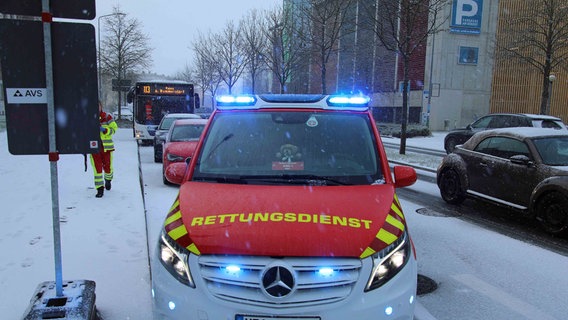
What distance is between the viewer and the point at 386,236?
9.35 ft

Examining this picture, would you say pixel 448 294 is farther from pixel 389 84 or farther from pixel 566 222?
pixel 389 84

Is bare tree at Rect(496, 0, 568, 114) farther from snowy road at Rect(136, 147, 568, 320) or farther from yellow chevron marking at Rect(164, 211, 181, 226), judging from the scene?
yellow chevron marking at Rect(164, 211, 181, 226)

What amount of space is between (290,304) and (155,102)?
798 inches

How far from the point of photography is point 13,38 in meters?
3.41

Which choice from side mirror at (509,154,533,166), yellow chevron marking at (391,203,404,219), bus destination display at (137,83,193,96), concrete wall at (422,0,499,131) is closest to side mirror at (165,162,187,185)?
yellow chevron marking at (391,203,404,219)

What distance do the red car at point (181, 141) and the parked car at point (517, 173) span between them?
5695 millimetres

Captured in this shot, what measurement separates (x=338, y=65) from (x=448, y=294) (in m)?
50.9

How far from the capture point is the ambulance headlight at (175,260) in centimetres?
271

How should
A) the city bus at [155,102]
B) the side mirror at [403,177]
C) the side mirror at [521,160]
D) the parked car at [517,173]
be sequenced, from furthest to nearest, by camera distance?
the city bus at [155,102], the side mirror at [521,160], the parked car at [517,173], the side mirror at [403,177]

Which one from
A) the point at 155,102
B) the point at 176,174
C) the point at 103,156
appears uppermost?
the point at 155,102

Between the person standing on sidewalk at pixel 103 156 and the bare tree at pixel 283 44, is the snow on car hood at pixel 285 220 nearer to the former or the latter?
the person standing on sidewalk at pixel 103 156

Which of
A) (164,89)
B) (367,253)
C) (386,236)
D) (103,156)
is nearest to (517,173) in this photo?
(386,236)

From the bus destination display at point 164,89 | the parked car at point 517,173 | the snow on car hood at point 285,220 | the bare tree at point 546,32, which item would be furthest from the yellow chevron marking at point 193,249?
the bare tree at point 546,32

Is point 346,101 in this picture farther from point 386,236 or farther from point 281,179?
point 386,236
